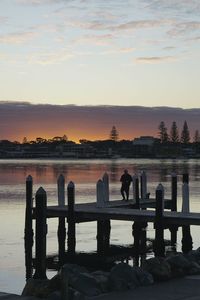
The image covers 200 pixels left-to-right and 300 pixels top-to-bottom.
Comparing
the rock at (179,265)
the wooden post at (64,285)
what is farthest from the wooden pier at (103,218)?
the wooden post at (64,285)

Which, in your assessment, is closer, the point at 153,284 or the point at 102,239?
the point at 153,284

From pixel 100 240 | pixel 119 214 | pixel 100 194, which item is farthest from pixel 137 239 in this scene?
pixel 119 214

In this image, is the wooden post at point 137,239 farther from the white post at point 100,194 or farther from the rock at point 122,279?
the rock at point 122,279

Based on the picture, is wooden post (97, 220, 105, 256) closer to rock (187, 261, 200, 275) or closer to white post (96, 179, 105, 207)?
white post (96, 179, 105, 207)

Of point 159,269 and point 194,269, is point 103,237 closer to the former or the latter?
point 194,269

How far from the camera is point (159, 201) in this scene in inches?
927

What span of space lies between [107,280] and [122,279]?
326mm

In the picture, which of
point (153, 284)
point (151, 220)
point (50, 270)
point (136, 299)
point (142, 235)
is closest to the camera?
point (136, 299)

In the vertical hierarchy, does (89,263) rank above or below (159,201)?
below

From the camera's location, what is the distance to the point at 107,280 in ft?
44.7

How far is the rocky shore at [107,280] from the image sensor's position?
1262 cm

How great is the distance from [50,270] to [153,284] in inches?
382

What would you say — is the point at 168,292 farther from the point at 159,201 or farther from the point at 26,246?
the point at 26,246

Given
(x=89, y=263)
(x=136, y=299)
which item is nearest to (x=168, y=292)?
(x=136, y=299)
